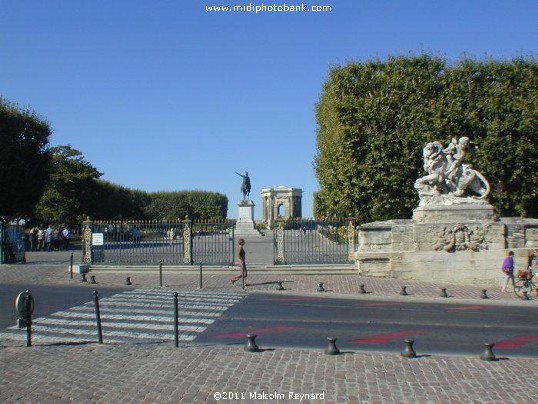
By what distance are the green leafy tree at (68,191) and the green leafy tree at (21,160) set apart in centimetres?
1046

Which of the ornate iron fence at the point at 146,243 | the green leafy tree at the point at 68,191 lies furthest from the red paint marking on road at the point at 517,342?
the green leafy tree at the point at 68,191

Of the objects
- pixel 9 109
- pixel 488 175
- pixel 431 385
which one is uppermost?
pixel 9 109

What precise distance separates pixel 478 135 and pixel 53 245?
25.9 metres

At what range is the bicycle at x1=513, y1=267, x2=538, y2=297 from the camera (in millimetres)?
18000

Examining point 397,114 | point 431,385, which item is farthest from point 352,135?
point 431,385

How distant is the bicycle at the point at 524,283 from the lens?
18.0 meters

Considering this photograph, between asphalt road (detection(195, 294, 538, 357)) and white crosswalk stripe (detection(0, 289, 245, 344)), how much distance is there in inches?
21.0

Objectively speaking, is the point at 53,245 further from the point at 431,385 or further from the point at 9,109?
the point at 431,385

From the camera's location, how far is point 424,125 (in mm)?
28781

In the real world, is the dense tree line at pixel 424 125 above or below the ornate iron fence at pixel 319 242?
above

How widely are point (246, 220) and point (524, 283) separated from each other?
34836mm

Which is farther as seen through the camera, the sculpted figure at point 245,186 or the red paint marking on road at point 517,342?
the sculpted figure at point 245,186

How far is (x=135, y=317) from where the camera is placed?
13.0 m

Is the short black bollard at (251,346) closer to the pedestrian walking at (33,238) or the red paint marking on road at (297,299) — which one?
the red paint marking on road at (297,299)
